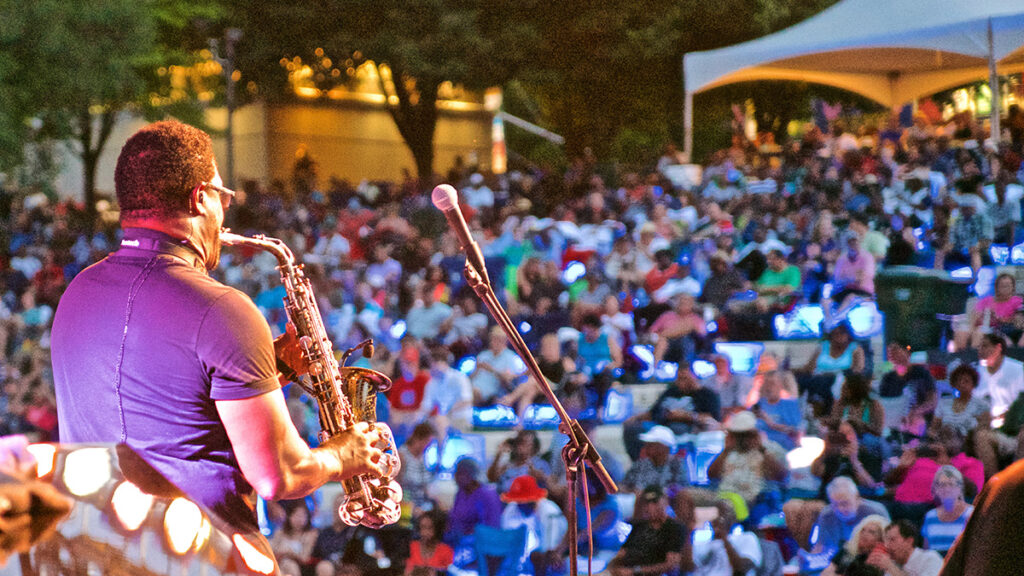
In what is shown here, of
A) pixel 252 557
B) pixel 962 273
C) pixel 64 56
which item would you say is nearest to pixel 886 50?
pixel 962 273

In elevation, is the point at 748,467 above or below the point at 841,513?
above

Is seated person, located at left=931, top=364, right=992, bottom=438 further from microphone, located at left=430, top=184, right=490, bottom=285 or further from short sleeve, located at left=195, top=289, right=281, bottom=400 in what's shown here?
short sleeve, located at left=195, top=289, right=281, bottom=400

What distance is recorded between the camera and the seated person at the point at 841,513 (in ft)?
20.4

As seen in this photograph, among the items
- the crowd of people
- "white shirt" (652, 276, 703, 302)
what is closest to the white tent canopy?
the crowd of people

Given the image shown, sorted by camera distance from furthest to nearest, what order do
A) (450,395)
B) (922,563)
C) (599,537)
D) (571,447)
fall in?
1. (450,395)
2. (599,537)
3. (922,563)
4. (571,447)

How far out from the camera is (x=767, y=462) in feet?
22.3

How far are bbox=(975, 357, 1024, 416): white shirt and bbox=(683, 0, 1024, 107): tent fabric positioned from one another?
17.8ft

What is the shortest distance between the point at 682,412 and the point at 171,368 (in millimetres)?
5767

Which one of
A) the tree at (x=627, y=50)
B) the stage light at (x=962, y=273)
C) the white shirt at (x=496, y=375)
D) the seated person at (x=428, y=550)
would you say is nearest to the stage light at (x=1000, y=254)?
the stage light at (x=962, y=273)

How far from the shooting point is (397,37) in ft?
72.1

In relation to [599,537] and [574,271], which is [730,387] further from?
[574,271]

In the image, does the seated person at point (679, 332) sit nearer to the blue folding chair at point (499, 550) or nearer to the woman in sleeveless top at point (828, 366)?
the woman in sleeveless top at point (828, 366)

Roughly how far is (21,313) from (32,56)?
9.59 feet

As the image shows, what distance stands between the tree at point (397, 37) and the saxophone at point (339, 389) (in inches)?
757
